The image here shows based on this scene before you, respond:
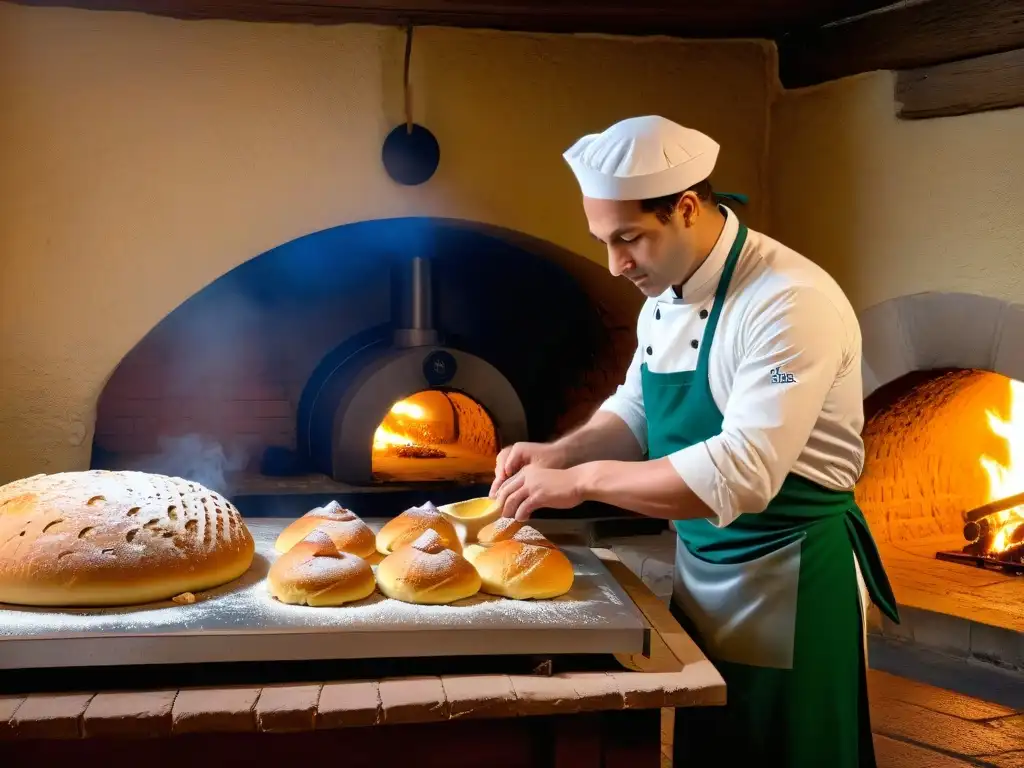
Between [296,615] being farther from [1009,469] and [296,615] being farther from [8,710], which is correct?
[1009,469]

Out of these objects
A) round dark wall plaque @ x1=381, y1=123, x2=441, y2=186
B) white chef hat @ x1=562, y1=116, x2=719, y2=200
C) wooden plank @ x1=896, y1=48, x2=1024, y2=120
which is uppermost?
wooden plank @ x1=896, y1=48, x2=1024, y2=120

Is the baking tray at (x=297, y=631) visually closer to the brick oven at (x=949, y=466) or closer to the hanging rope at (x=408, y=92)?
the brick oven at (x=949, y=466)

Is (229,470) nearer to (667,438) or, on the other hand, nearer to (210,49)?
(210,49)

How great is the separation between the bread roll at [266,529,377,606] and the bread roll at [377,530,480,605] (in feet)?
0.14

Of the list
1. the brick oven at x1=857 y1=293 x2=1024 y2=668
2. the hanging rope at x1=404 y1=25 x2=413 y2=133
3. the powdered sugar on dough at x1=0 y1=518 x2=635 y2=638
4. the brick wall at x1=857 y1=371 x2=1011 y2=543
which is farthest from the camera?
the brick wall at x1=857 y1=371 x2=1011 y2=543

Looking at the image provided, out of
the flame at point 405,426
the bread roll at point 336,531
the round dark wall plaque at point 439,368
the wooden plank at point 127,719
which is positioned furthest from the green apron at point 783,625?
the flame at point 405,426

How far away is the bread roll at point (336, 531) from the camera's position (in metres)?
1.68

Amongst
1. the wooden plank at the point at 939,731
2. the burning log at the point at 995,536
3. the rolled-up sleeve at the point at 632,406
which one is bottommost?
the wooden plank at the point at 939,731

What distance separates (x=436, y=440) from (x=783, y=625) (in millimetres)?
2907

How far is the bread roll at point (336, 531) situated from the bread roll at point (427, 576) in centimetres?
15

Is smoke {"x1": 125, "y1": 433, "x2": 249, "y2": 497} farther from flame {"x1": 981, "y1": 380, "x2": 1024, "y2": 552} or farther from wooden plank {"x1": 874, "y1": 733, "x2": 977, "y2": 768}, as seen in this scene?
flame {"x1": 981, "y1": 380, "x2": 1024, "y2": 552}

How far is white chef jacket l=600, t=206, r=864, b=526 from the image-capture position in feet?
4.99

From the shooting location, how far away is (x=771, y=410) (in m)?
1.52

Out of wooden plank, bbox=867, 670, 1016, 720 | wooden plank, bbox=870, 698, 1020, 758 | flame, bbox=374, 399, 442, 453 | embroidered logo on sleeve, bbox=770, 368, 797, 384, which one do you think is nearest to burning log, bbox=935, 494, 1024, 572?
wooden plank, bbox=867, 670, 1016, 720
